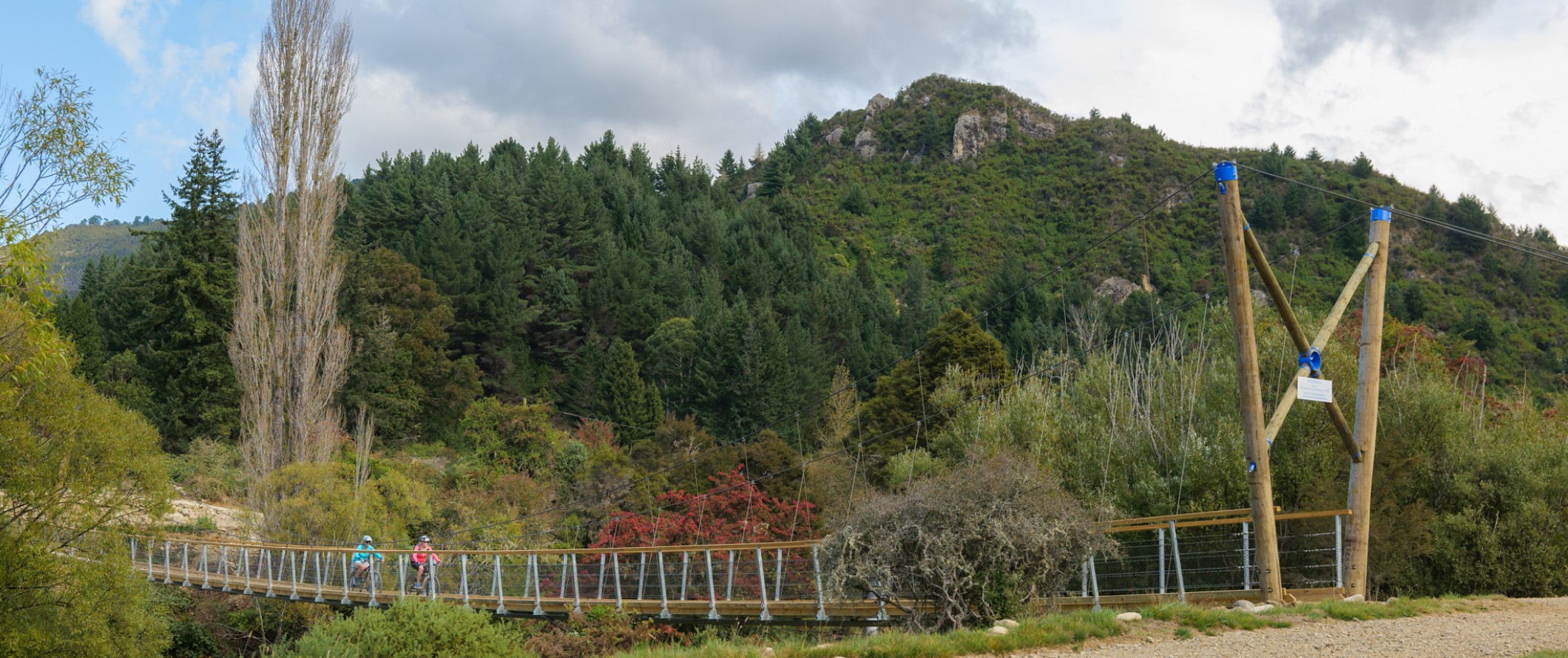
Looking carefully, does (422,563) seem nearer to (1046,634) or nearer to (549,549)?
(549,549)

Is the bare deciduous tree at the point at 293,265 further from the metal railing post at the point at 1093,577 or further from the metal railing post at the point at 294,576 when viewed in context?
the metal railing post at the point at 1093,577

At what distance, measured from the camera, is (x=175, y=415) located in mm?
40719

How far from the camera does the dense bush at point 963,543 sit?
9516mm

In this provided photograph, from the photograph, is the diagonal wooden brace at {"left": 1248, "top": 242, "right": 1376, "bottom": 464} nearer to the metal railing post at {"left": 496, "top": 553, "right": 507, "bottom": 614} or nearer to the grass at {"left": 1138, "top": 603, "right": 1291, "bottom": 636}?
the grass at {"left": 1138, "top": 603, "right": 1291, "bottom": 636}

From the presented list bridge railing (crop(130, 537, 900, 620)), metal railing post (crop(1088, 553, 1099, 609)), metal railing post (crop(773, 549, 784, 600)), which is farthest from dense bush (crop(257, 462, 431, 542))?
metal railing post (crop(1088, 553, 1099, 609))

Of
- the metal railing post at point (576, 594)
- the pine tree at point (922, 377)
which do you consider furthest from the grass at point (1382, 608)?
the pine tree at point (922, 377)

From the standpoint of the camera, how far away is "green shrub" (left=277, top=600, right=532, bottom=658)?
10.5 m

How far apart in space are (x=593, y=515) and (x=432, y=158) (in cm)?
5399

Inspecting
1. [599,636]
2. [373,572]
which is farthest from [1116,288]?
[599,636]

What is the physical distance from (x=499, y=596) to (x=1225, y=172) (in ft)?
43.6

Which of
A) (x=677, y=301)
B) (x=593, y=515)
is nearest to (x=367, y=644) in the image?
(x=593, y=515)

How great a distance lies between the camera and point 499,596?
18.5 m

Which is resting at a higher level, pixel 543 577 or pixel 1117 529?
pixel 1117 529

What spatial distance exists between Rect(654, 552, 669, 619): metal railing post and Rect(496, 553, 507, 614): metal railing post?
347cm
